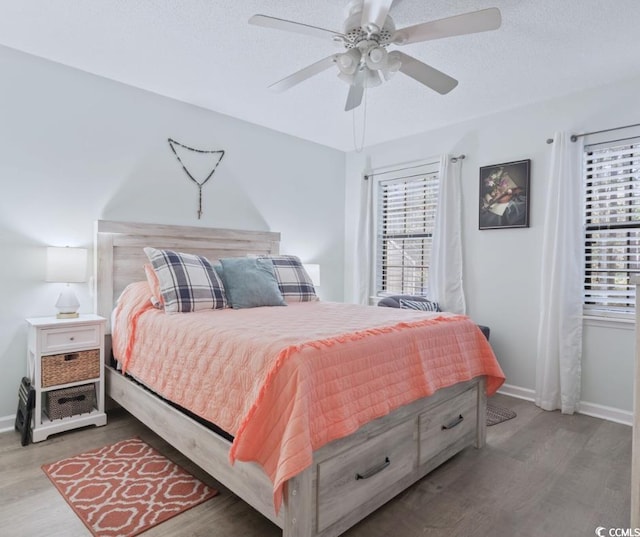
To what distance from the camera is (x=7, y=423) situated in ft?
8.58

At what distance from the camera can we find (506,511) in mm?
1788

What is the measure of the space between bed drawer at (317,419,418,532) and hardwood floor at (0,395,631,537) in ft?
0.48

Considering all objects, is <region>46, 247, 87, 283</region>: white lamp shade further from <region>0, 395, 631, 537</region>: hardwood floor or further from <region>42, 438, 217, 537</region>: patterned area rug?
<region>42, 438, 217, 537</region>: patterned area rug

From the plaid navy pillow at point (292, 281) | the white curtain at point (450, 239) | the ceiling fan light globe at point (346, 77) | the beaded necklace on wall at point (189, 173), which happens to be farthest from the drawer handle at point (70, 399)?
the white curtain at point (450, 239)

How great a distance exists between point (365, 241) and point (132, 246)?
2530mm

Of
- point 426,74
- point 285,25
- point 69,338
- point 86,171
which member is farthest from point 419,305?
point 86,171

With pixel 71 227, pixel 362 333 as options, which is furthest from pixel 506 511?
pixel 71 227

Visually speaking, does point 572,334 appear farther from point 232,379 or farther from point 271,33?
point 271,33

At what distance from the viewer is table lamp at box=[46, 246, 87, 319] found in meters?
2.59

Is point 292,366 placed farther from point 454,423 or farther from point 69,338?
point 69,338

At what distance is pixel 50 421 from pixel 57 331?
561 millimetres

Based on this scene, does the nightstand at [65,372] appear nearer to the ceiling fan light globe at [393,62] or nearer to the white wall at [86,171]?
the white wall at [86,171]

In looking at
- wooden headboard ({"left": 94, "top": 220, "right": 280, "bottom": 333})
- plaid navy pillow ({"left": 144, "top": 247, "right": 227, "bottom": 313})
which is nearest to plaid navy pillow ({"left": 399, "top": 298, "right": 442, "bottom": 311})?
wooden headboard ({"left": 94, "top": 220, "right": 280, "bottom": 333})

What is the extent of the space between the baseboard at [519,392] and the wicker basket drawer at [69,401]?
326cm
